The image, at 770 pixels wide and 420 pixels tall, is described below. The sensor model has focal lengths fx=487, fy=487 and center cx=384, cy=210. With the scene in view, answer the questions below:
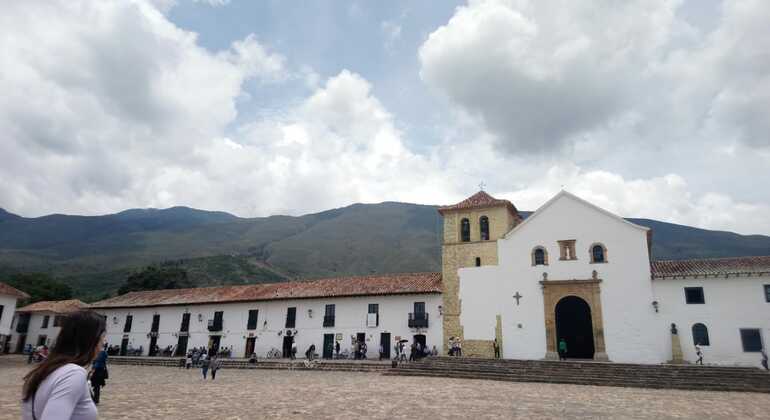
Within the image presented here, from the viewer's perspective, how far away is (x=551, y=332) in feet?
80.3

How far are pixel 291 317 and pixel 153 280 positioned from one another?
24054mm

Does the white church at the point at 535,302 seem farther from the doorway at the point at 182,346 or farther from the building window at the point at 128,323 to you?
the building window at the point at 128,323

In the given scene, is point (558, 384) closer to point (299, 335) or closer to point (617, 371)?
point (617, 371)

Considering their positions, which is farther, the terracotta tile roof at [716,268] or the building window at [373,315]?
the building window at [373,315]

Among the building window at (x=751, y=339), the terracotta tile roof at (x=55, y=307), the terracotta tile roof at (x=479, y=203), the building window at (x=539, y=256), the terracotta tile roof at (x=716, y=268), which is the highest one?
the terracotta tile roof at (x=479, y=203)

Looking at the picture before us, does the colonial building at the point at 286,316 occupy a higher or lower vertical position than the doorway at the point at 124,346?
higher

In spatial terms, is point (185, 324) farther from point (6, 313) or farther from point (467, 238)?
point (467, 238)

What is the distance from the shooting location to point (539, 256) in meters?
25.8

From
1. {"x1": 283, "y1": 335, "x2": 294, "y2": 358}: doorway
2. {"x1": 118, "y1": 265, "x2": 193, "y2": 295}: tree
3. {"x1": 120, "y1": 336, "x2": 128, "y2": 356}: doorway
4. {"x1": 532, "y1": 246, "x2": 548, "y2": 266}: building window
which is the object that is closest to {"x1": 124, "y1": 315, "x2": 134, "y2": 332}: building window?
{"x1": 120, "y1": 336, "x2": 128, "y2": 356}: doorway

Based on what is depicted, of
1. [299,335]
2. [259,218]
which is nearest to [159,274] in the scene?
[299,335]

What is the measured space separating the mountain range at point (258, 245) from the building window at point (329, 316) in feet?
120

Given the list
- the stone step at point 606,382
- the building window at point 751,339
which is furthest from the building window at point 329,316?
the building window at point 751,339

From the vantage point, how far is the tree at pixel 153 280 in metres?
48.1

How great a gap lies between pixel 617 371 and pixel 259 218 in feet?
489
